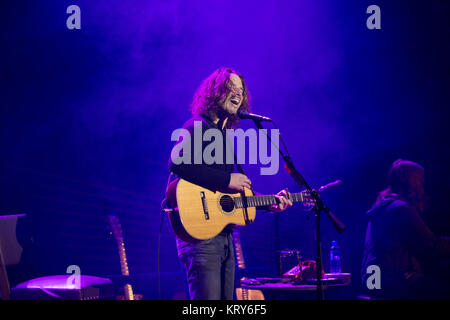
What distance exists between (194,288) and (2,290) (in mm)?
1530

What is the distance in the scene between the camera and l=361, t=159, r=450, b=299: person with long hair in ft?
12.8

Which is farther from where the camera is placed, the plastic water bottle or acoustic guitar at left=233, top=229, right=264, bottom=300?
the plastic water bottle

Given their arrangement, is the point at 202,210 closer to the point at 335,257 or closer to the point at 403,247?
the point at 403,247

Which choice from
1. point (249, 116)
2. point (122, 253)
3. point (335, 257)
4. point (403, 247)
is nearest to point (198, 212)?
point (249, 116)

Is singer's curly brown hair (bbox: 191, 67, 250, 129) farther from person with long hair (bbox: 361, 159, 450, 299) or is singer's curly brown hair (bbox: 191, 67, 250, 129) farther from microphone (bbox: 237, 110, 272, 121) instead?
person with long hair (bbox: 361, 159, 450, 299)

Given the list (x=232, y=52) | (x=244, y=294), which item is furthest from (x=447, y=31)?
(x=244, y=294)

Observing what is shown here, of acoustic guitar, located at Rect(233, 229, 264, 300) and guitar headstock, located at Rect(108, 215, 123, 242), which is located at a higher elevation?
guitar headstock, located at Rect(108, 215, 123, 242)

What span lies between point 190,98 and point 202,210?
10.5ft

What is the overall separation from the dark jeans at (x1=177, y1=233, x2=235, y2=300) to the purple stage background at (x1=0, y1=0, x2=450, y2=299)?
2434mm

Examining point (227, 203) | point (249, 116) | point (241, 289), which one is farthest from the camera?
point (241, 289)

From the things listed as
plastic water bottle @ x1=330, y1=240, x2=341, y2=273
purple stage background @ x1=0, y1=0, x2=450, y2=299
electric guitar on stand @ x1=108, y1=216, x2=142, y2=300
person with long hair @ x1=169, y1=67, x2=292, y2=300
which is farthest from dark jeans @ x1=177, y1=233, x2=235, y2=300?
plastic water bottle @ x1=330, y1=240, x2=341, y2=273

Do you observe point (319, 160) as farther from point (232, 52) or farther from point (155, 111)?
point (155, 111)

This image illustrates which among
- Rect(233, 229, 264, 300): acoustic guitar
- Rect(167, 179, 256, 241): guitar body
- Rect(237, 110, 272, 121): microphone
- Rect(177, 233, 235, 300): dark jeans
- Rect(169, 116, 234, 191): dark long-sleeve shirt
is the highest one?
Rect(237, 110, 272, 121): microphone

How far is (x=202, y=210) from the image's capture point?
292cm
